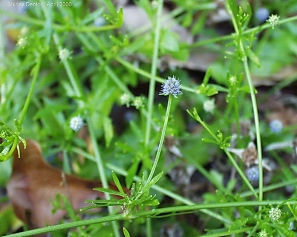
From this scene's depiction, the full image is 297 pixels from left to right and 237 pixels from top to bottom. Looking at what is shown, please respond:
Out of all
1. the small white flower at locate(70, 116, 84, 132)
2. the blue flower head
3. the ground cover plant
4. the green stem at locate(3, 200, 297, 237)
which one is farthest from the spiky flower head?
the small white flower at locate(70, 116, 84, 132)

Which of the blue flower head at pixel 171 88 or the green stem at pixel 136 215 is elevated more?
the blue flower head at pixel 171 88

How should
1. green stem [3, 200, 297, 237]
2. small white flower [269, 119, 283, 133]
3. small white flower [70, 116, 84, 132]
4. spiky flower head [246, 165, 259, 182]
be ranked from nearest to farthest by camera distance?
green stem [3, 200, 297, 237], spiky flower head [246, 165, 259, 182], small white flower [70, 116, 84, 132], small white flower [269, 119, 283, 133]

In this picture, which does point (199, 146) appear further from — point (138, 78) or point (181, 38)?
point (181, 38)

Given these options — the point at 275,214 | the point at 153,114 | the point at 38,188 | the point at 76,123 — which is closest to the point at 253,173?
the point at 275,214

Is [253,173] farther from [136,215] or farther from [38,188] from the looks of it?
[38,188]

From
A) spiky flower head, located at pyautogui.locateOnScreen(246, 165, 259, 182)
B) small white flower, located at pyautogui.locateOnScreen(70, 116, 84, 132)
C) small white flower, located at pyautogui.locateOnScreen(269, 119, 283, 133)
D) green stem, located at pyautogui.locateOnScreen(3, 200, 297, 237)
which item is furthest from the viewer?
small white flower, located at pyautogui.locateOnScreen(269, 119, 283, 133)

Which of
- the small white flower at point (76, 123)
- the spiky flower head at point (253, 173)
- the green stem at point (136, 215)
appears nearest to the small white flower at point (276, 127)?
the spiky flower head at point (253, 173)

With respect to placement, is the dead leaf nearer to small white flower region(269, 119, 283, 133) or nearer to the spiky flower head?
the spiky flower head

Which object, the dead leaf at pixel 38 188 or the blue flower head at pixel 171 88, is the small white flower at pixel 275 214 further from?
the dead leaf at pixel 38 188
